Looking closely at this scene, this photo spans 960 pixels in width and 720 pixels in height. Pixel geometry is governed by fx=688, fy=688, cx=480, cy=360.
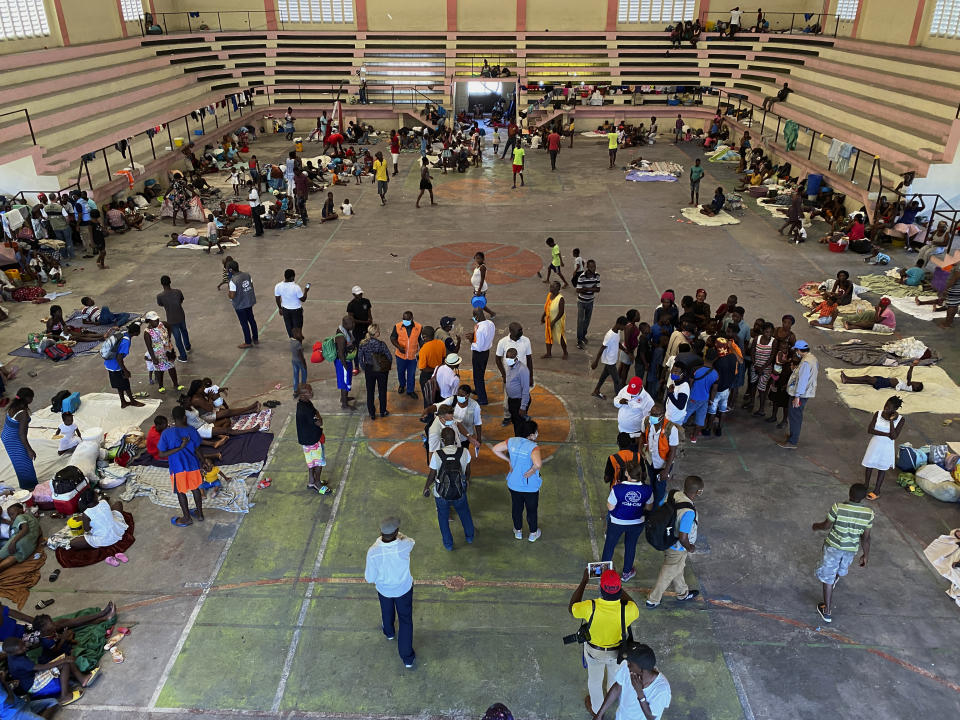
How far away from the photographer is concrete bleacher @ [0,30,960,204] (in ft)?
70.0

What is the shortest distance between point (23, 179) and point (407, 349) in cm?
1486

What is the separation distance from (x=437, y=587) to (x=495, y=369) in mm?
5428

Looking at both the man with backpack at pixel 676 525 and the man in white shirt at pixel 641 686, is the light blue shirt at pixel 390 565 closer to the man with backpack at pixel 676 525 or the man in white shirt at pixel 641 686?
the man in white shirt at pixel 641 686

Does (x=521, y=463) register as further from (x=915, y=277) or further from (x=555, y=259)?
(x=915, y=277)

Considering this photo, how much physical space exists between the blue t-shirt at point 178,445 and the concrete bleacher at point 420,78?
14.5 m

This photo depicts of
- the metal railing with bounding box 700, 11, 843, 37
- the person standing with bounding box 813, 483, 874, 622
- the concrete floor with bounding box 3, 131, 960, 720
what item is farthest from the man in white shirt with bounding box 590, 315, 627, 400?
the metal railing with bounding box 700, 11, 843, 37

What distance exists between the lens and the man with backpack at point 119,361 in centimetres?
1095

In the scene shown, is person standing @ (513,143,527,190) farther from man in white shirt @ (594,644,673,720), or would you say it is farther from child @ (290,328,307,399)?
man in white shirt @ (594,644,673,720)

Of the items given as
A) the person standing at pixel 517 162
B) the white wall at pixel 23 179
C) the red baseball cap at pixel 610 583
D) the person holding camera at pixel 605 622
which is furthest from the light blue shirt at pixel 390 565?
the person standing at pixel 517 162

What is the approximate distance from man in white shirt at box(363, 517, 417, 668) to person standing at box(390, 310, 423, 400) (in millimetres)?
4878

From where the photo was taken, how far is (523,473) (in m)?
7.84

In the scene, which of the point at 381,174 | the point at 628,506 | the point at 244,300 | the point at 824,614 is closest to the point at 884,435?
the point at 824,614

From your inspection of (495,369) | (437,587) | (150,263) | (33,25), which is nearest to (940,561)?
(437,587)

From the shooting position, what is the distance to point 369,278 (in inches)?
665
